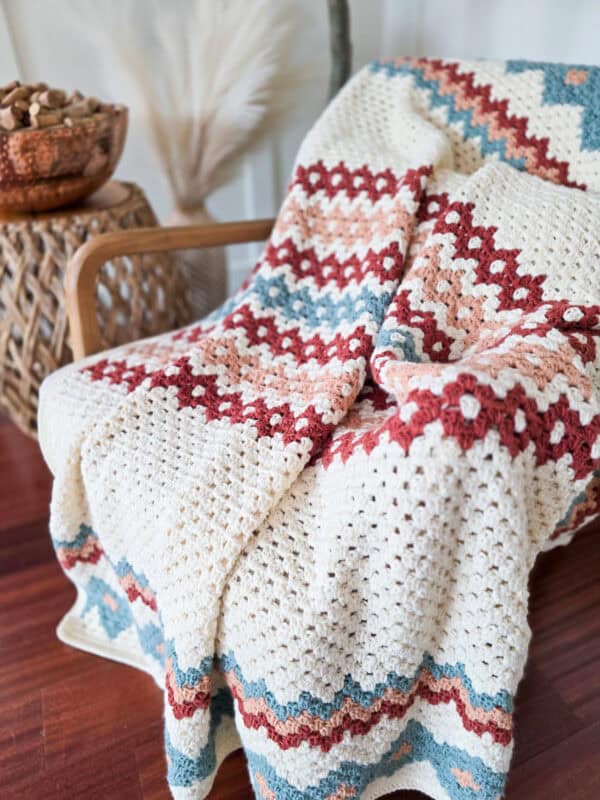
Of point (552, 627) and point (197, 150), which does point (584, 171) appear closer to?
point (552, 627)

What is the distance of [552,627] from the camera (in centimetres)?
110

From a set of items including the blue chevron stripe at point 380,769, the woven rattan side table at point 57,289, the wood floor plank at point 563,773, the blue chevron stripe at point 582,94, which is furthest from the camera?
the woven rattan side table at point 57,289

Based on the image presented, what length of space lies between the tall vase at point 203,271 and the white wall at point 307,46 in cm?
16

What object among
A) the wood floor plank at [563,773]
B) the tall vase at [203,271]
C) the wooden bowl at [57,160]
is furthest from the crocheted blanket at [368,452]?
the tall vase at [203,271]

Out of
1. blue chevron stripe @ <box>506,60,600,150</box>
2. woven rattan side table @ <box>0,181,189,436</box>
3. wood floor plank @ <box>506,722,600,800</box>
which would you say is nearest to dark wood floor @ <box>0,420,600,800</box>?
wood floor plank @ <box>506,722,600,800</box>

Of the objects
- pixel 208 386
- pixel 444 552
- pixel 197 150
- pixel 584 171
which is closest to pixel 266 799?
pixel 444 552

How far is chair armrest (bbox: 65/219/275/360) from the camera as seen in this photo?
107 centimetres

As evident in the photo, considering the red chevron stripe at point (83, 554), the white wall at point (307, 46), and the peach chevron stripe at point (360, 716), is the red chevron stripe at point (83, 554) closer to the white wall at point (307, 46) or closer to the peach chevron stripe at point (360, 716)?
the peach chevron stripe at point (360, 716)

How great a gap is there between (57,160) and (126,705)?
916mm

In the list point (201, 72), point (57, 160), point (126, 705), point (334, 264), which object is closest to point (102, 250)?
point (57, 160)

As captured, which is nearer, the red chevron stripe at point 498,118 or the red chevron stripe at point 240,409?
the red chevron stripe at point 240,409

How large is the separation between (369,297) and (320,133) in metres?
0.36

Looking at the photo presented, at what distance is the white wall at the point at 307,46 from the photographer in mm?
1255

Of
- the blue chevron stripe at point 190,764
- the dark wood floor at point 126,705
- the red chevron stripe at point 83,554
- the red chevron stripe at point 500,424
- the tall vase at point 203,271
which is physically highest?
the red chevron stripe at point 500,424
